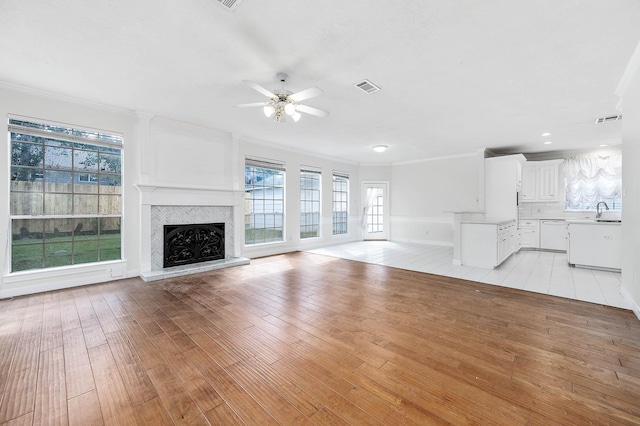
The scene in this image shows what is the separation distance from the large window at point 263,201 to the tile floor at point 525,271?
1320 mm

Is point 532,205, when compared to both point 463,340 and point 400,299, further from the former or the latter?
point 463,340

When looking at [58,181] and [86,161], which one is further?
[86,161]

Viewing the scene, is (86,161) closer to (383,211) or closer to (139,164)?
(139,164)

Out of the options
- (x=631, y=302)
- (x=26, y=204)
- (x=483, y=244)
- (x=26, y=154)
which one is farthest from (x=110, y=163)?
(x=631, y=302)

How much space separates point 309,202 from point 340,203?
1381 millimetres

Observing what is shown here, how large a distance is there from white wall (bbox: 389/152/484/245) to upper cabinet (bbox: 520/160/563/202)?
133cm

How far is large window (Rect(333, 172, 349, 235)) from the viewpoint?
8.13 meters

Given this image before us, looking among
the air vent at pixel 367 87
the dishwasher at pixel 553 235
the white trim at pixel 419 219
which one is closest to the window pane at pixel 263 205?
the air vent at pixel 367 87

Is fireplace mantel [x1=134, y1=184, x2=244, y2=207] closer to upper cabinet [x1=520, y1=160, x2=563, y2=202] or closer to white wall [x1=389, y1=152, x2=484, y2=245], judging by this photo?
white wall [x1=389, y1=152, x2=484, y2=245]

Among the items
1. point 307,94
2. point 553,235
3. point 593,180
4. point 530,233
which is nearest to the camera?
point 307,94

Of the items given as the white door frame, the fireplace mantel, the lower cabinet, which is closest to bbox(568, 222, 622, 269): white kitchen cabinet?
the lower cabinet

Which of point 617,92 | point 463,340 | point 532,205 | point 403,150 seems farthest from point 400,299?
point 532,205

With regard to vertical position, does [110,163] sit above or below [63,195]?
above

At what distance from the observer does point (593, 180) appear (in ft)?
20.8
